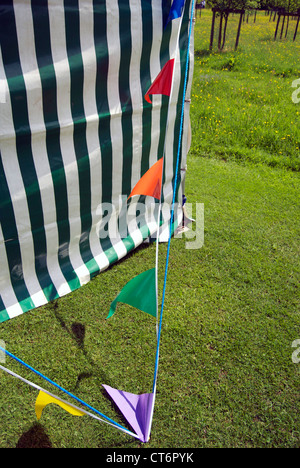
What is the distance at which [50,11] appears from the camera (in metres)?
2.45

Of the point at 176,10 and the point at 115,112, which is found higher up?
the point at 176,10

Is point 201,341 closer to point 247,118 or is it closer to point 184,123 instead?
point 184,123

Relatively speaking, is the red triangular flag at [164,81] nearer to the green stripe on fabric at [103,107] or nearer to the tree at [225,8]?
the green stripe on fabric at [103,107]

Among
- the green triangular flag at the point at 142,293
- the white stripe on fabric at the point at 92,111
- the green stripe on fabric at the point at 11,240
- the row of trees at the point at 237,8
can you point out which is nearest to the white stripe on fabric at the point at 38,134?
the green stripe on fabric at the point at 11,240

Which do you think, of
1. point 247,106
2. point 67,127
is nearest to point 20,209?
point 67,127

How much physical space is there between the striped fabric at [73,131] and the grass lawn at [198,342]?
308mm

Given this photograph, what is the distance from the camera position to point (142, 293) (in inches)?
88.6

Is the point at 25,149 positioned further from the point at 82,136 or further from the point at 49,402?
the point at 49,402

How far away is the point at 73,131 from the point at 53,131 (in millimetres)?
183

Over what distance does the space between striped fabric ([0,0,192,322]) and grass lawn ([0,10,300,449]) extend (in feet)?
1.01

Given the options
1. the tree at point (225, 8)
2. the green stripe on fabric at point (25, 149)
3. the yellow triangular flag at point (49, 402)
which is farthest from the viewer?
the tree at point (225, 8)

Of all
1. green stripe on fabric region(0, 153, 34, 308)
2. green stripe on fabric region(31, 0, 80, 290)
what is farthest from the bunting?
green stripe on fabric region(0, 153, 34, 308)

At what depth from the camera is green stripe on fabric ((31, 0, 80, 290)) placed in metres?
2.45

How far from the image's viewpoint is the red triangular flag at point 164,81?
281cm
